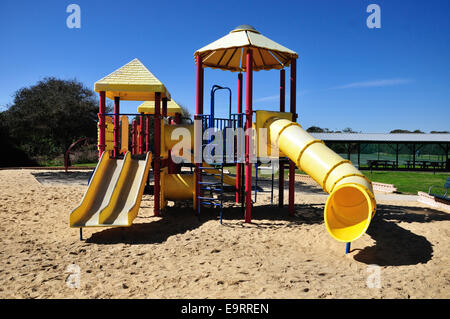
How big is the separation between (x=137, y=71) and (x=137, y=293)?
6304 mm

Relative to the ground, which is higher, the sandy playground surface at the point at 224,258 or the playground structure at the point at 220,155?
the playground structure at the point at 220,155

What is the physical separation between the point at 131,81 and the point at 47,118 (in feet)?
80.6

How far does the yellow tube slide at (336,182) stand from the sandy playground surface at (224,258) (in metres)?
0.56

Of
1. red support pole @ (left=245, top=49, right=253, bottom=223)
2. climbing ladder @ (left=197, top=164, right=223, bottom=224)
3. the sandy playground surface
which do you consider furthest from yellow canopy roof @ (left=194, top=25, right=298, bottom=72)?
the sandy playground surface

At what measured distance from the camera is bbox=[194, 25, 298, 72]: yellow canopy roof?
25.2ft

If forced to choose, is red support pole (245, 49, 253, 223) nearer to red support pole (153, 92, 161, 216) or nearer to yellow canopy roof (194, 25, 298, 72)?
yellow canopy roof (194, 25, 298, 72)

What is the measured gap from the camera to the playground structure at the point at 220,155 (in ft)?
19.5

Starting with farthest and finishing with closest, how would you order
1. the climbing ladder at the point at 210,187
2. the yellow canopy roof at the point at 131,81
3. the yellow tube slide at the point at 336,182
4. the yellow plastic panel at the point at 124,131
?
the yellow plastic panel at the point at 124,131, the yellow canopy roof at the point at 131,81, the climbing ladder at the point at 210,187, the yellow tube slide at the point at 336,182

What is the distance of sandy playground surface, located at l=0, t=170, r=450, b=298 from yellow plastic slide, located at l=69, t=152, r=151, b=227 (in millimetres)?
433

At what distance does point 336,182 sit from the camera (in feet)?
18.5

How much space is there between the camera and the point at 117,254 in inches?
223

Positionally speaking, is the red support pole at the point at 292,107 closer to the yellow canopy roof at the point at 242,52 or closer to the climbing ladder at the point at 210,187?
the yellow canopy roof at the point at 242,52

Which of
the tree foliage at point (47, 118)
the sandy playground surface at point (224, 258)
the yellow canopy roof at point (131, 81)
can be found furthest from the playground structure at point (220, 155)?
the tree foliage at point (47, 118)
